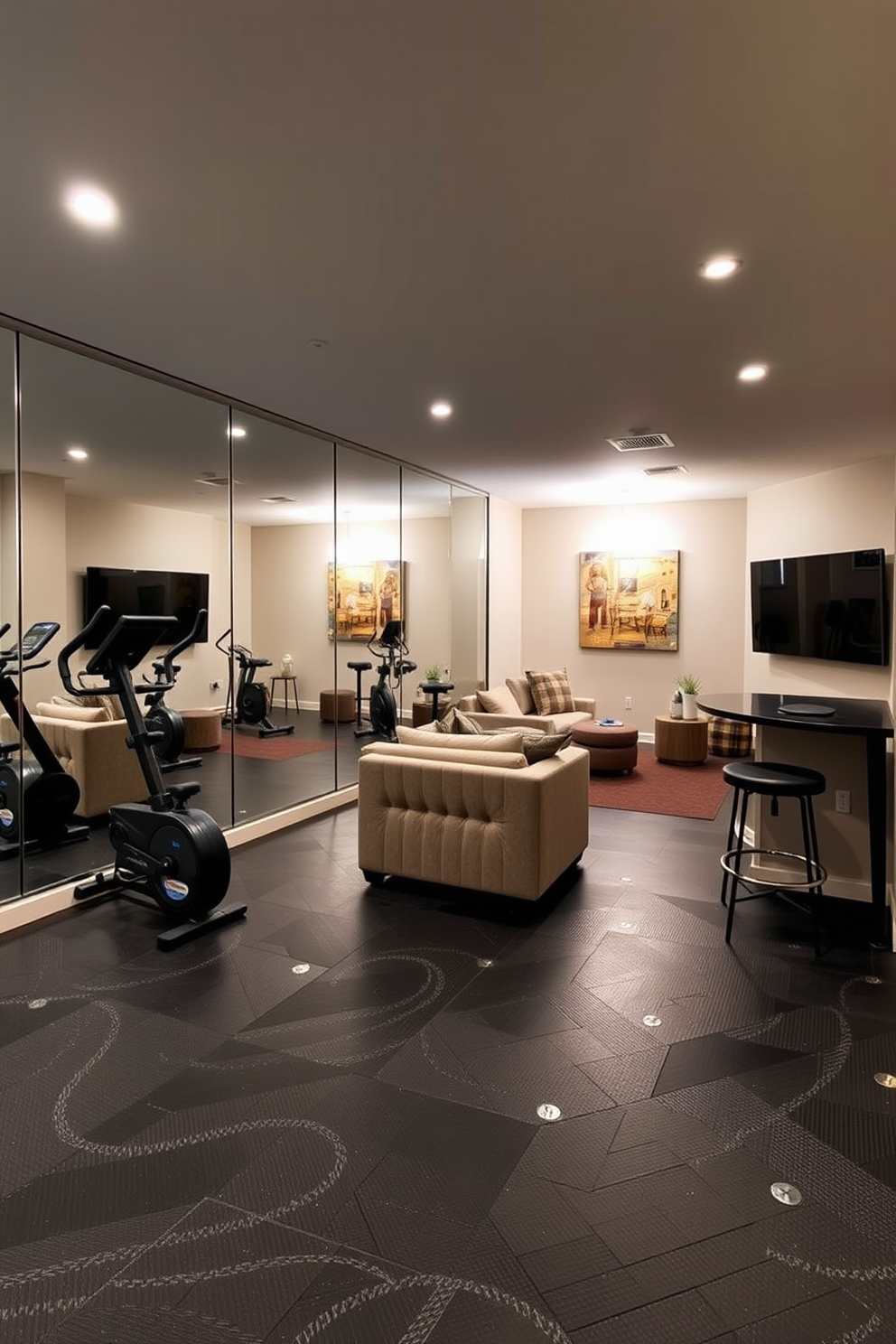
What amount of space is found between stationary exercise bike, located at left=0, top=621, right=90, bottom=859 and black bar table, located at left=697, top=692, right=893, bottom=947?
3468 mm

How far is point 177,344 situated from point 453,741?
2.53 metres

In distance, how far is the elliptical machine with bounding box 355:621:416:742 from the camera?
→ 6.68 meters

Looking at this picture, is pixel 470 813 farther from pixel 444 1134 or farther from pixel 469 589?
pixel 469 589

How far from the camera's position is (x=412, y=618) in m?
7.23

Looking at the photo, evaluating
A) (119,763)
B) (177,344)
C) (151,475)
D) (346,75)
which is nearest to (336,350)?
(177,344)

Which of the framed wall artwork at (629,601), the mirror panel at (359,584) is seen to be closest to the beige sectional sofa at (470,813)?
the mirror panel at (359,584)

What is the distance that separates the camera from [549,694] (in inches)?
310

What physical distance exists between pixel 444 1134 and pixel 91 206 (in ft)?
10.4

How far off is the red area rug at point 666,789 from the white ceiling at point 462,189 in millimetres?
3161

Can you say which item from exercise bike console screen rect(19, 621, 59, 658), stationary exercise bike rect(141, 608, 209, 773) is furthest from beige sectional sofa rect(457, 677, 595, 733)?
exercise bike console screen rect(19, 621, 59, 658)

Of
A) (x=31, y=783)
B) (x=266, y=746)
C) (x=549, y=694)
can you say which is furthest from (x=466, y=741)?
(x=549, y=694)

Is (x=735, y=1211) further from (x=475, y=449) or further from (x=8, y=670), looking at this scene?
(x=475, y=449)

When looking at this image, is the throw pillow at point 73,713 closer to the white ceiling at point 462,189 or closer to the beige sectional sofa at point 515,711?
the white ceiling at point 462,189

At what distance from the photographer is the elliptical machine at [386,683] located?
6.68 m
